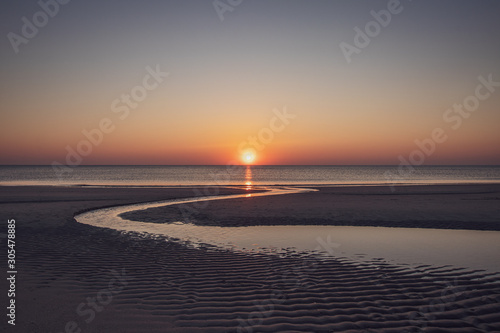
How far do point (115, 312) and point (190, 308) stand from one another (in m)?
1.47

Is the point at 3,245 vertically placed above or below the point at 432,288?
below

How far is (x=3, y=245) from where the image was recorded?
13.4m

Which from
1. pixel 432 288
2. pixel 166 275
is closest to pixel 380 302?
pixel 432 288

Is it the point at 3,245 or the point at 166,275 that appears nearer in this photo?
the point at 166,275

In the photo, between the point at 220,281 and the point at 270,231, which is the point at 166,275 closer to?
the point at 220,281

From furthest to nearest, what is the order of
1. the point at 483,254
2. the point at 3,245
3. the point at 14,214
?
the point at 14,214, the point at 3,245, the point at 483,254

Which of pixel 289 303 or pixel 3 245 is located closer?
pixel 289 303

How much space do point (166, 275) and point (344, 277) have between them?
15.6 ft

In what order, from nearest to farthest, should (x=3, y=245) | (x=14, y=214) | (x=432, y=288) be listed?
(x=432, y=288) → (x=3, y=245) → (x=14, y=214)

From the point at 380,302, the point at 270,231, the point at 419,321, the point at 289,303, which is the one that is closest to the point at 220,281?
the point at 289,303

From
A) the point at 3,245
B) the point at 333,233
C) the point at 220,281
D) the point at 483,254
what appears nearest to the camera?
the point at 220,281

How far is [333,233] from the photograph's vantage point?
17.1 m

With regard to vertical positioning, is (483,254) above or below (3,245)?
above

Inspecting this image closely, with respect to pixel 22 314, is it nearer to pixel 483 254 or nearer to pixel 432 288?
pixel 432 288
